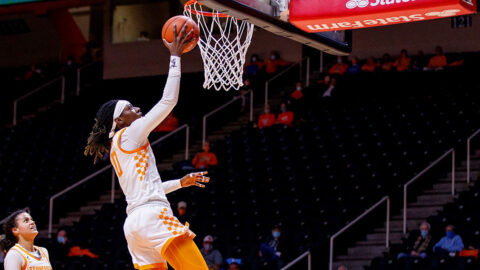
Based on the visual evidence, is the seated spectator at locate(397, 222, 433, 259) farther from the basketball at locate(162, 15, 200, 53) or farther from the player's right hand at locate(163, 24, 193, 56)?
the player's right hand at locate(163, 24, 193, 56)

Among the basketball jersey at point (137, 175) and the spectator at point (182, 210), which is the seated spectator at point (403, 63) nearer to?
the spectator at point (182, 210)

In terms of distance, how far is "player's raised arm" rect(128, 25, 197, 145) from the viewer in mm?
5199

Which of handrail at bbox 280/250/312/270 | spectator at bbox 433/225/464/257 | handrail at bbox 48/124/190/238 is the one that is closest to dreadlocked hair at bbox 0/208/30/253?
handrail at bbox 280/250/312/270

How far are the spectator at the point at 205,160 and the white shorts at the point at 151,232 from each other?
10963mm

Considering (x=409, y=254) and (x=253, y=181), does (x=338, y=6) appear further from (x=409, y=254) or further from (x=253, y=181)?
(x=253, y=181)

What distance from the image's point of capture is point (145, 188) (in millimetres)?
5383

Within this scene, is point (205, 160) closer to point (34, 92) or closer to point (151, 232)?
point (34, 92)

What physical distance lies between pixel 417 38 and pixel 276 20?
13.3 meters

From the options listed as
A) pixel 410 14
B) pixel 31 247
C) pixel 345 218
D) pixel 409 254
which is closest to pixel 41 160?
pixel 345 218

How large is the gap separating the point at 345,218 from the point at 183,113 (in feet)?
25.2

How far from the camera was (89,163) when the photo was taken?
58.9ft

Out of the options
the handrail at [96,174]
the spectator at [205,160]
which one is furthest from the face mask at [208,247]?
the handrail at [96,174]

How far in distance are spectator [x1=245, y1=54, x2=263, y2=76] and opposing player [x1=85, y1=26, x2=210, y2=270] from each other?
1473cm

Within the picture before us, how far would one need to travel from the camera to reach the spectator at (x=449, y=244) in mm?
11173
